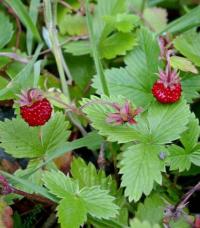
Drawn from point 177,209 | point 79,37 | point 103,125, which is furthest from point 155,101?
point 79,37

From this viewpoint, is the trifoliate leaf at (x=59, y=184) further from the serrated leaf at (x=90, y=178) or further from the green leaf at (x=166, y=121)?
the green leaf at (x=166, y=121)

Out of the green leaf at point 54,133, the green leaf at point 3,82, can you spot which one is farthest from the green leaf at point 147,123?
the green leaf at point 3,82

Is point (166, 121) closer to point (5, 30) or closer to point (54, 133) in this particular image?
point (54, 133)

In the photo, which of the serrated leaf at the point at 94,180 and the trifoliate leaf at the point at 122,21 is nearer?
the serrated leaf at the point at 94,180

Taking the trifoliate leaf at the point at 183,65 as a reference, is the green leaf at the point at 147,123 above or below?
below

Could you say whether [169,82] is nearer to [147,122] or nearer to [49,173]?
[147,122]

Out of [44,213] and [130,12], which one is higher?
[130,12]

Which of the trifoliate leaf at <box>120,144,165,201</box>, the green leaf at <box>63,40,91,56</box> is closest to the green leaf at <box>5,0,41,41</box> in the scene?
the green leaf at <box>63,40,91,56</box>
